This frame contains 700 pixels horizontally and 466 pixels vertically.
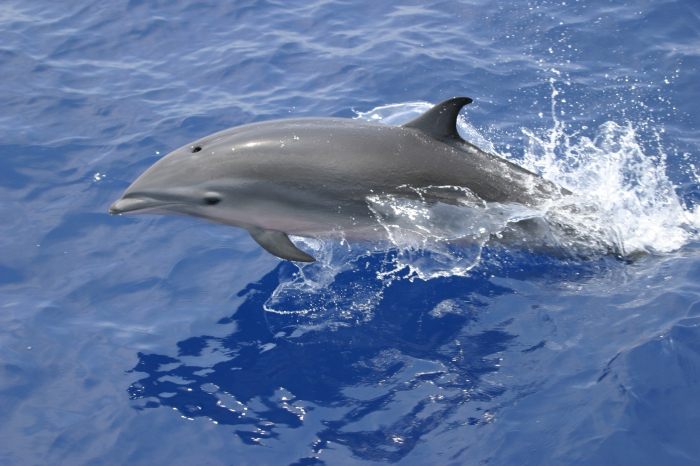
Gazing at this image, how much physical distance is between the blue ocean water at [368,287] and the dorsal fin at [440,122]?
793 millimetres

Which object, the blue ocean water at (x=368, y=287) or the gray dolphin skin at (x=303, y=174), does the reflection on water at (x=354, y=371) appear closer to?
the blue ocean water at (x=368, y=287)

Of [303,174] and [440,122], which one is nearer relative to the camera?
[303,174]

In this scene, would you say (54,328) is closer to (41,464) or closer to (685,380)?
(41,464)

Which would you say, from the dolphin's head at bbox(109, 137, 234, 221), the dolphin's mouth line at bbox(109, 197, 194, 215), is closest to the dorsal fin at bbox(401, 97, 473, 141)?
the dolphin's head at bbox(109, 137, 234, 221)

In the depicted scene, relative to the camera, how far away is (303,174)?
595cm

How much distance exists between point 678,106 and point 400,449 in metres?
7.49

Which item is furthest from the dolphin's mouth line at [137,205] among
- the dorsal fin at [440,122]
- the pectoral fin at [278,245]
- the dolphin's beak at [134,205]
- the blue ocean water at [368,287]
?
the dorsal fin at [440,122]

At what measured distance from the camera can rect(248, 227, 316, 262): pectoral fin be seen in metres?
5.97

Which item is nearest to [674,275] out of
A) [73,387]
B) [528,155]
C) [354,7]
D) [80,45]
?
[528,155]

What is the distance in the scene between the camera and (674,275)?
6707 mm

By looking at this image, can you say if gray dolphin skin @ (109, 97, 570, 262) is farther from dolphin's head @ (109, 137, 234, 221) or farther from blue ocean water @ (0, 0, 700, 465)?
blue ocean water @ (0, 0, 700, 465)

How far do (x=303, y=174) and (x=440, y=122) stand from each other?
145 centimetres

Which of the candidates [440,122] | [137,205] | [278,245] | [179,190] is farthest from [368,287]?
[137,205]

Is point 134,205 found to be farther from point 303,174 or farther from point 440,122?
point 440,122
